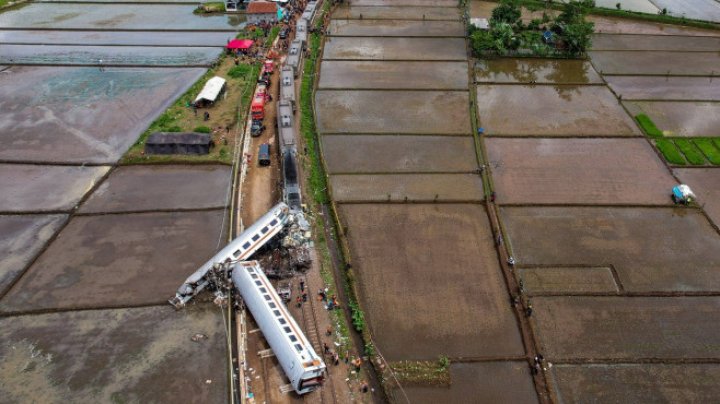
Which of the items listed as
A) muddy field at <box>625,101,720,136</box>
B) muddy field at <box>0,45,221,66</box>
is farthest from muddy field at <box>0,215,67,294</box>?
muddy field at <box>625,101,720,136</box>

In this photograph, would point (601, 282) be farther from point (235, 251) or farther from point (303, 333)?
point (235, 251)

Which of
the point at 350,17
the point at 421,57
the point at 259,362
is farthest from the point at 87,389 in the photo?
the point at 350,17

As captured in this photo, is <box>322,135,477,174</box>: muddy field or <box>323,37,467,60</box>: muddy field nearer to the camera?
<box>322,135,477,174</box>: muddy field

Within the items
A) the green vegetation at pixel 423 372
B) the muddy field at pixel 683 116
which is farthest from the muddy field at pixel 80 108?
the muddy field at pixel 683 116

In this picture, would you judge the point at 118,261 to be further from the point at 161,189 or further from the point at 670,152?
the point at 670,152

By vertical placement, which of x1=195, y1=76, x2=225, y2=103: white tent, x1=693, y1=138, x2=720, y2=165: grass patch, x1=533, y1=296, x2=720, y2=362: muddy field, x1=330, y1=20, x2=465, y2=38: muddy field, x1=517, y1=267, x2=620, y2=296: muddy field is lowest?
x1=533, y1=296, x2=720, y2=362: muddy field

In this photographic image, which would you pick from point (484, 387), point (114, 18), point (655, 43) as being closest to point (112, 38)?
point (114, 18)

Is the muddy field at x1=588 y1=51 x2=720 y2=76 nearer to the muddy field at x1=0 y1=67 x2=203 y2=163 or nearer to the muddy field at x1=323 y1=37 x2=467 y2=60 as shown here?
the muddy field at x1=323 y1=37 x2=467 y2=60
